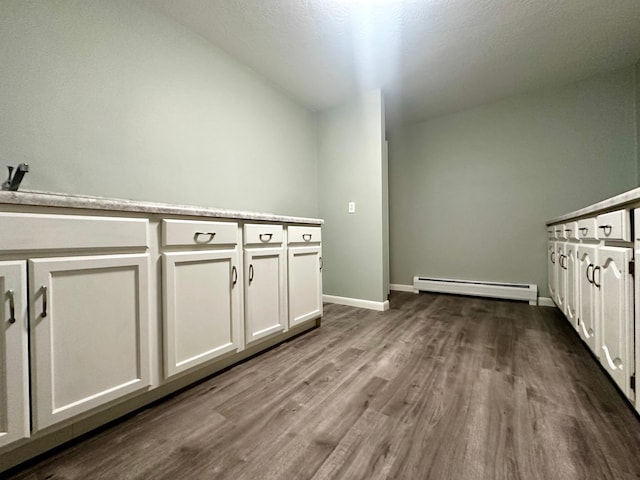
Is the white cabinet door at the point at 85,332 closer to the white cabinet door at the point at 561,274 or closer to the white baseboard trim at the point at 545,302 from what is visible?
the white cabinet door at the point at 561,274

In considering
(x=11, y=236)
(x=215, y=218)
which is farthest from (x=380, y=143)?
(x=11, y=236)

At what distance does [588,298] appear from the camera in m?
1.34

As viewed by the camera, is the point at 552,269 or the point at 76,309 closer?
the point at 76,309

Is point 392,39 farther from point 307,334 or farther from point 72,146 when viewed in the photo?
point 307,334

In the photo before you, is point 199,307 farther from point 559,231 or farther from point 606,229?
point 559,231

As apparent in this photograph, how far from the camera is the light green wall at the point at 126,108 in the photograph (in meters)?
1.17

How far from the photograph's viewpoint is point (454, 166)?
124 inches

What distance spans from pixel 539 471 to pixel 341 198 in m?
2.38

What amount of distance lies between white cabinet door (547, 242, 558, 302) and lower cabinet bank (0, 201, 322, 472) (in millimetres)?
2505

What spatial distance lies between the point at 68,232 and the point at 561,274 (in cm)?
295

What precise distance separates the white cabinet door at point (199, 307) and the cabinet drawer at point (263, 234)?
129 mm

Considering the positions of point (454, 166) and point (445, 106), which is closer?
point (445, 106)

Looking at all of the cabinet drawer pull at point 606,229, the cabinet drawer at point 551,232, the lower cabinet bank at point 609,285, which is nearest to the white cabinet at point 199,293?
the lower cabinet bank at point 609,285

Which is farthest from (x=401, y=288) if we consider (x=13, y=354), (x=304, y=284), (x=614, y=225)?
(x=13, y=354)
